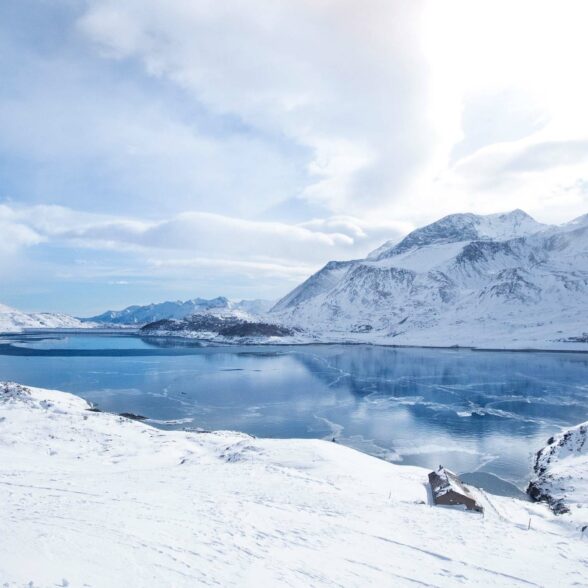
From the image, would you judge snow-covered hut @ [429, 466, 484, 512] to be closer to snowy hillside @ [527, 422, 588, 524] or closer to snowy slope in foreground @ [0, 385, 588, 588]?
snowy slope in foreground @ [0, 385, 588, 588]

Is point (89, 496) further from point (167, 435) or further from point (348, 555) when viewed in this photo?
point (167, 435)

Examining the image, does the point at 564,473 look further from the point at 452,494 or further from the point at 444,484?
the point at 452,494

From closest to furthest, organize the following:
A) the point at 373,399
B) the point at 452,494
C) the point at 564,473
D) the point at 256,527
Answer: the point at 256,527 < the point at 452,494 < the point at 564,473 < the point at 373,399

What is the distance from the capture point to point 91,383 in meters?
88.2

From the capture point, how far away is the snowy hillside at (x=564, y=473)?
1176 inches

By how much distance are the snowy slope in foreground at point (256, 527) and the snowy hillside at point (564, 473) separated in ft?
8.49

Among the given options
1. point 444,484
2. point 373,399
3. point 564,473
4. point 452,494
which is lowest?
point 373,399

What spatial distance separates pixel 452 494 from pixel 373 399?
4774 cm

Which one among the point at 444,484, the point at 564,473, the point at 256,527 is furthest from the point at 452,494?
the point at 256,527

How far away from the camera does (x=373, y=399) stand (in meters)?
73.3

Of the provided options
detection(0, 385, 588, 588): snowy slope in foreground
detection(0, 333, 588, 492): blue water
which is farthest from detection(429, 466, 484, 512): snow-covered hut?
detection(0, 333, 588, 492): blue water

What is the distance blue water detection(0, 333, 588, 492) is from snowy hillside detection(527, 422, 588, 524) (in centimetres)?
226

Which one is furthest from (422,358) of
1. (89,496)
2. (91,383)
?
(89,496)

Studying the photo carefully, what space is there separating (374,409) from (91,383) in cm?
5841
